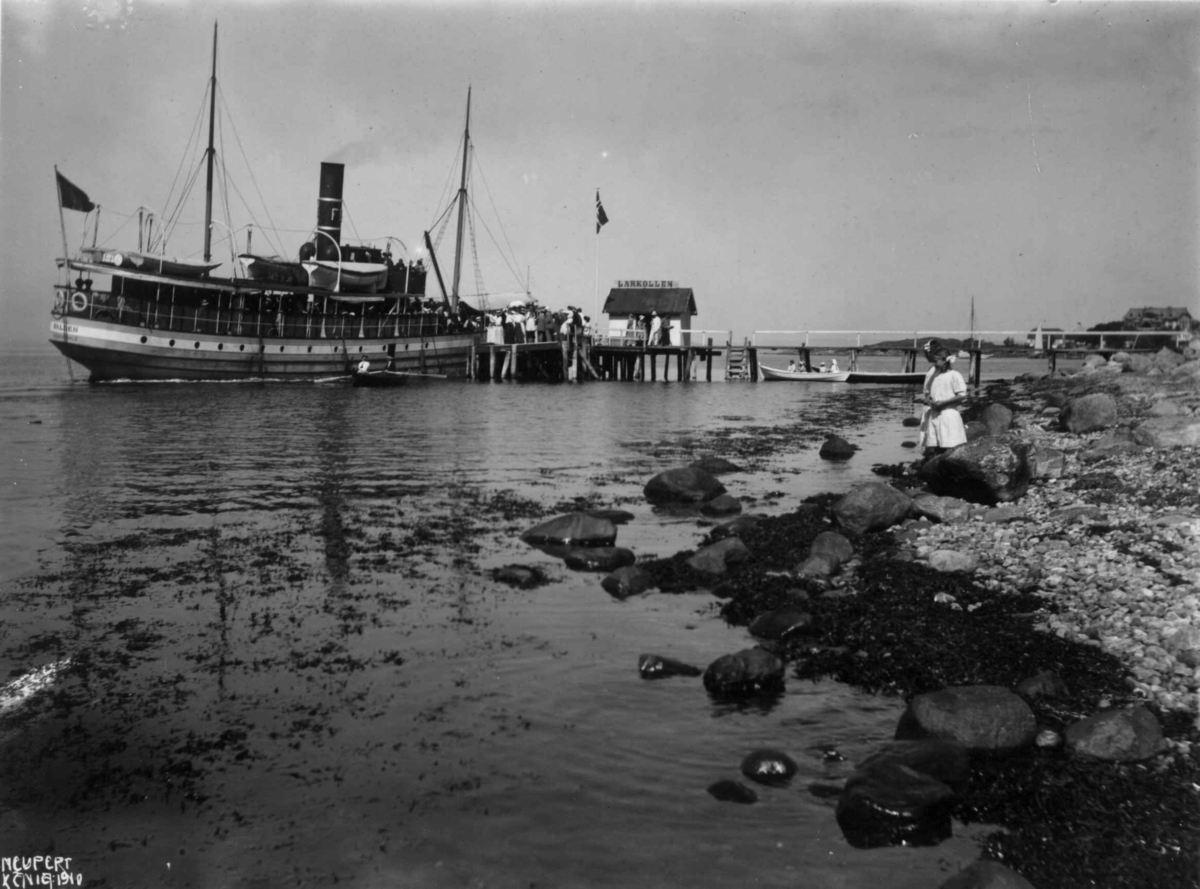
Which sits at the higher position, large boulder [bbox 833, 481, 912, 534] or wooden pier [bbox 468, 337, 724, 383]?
wooden pier [bbox 468, 337, 724, 383]

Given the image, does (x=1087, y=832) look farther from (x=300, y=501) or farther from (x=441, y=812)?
(x=300, y=501)

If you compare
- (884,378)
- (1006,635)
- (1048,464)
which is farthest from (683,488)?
(884,378)

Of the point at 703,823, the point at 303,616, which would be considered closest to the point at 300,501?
the point at 303,616

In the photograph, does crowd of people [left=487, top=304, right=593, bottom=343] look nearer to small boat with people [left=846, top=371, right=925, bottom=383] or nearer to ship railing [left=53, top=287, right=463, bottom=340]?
ship railing [left=53, top=287, right=463, bottom=340]

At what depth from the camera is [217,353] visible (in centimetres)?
5659

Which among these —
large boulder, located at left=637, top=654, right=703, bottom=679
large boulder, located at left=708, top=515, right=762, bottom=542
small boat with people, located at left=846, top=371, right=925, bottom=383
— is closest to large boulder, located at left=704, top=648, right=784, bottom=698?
large boulder, located at left=637, top=654, right=703, bottom=679

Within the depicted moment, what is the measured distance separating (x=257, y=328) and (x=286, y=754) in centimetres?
5501

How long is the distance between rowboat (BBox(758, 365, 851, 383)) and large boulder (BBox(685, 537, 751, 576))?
57.1m

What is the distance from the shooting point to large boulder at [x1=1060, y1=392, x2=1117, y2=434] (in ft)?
63.4

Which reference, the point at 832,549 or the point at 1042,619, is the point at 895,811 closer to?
the point at 1042,619

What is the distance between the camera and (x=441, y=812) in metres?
5.73

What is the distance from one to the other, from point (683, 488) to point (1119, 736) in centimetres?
1092

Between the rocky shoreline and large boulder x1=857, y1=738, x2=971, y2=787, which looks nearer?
the rocky shoreline

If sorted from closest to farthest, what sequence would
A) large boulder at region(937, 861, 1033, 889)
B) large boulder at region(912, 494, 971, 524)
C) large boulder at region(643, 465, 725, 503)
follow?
large boulder at region(937, 861, 1033, 889) → large boulder at region(912, 494, 971, 524) → large boulder at region(643, 465, 725, 503)
